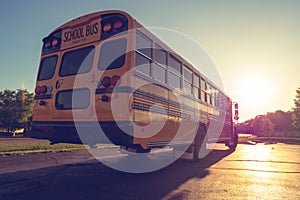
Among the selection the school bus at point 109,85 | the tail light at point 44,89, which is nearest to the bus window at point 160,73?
the school bus at point 109,85

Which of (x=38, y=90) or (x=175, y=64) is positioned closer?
(x=38, y=90)

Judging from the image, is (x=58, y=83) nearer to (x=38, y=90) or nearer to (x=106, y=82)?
(x=38, y=90)

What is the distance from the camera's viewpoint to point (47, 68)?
5.33m

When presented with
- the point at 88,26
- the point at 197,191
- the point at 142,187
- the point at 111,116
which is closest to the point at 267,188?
the point at 197,191

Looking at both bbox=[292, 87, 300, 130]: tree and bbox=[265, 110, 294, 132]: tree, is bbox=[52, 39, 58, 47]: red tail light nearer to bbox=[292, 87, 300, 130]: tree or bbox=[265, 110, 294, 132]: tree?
bbox=[292, 87, 300, 130]: tree

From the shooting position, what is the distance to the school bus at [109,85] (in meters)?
4.04

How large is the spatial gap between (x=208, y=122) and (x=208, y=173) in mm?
2769

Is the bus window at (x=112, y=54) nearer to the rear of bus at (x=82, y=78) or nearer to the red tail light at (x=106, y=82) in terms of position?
the rear of bus at (x=82, y=78)

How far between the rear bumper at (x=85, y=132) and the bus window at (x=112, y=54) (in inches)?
41.5

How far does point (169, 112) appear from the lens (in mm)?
5199

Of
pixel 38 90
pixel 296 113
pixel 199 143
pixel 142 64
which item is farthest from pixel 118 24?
pixel 296 113

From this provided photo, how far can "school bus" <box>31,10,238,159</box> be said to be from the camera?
13.3ft

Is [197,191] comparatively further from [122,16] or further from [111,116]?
[122,16]

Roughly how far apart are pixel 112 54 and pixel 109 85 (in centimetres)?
64
